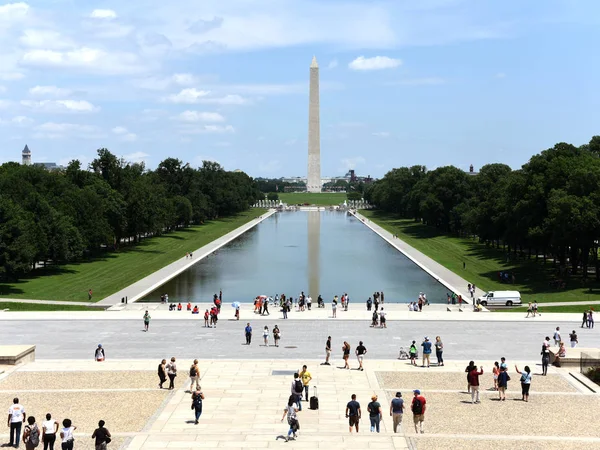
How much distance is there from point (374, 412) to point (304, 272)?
2004 inches

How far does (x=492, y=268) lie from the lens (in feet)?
238

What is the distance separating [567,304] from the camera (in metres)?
50.1

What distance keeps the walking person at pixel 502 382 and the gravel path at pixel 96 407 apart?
35.1 ft

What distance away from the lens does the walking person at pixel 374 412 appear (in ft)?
68.6

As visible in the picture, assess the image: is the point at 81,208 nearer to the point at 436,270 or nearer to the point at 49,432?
the point at 436,270

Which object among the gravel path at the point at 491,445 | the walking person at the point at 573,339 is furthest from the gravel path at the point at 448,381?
the walking person at the point at 573,339

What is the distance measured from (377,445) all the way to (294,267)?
5583cm

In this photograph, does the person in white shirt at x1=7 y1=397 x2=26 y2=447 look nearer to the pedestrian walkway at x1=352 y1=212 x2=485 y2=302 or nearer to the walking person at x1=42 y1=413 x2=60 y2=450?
the walking person at x1=42 y1=413 x2=60 y2=450

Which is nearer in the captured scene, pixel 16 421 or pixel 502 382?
pixel 16 421

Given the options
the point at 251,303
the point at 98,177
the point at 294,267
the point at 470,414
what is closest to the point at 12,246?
the point at 251,303

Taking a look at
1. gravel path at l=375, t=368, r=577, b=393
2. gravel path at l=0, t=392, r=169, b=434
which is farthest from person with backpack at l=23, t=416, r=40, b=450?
gravel path at l=375, t=368, r=577, b=393

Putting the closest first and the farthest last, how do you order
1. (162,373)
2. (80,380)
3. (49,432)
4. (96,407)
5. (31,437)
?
(31,437) < (49,432) < (96,407) < (162,373) < (80,380)

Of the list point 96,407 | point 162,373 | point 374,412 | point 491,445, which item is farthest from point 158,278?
point 491,445

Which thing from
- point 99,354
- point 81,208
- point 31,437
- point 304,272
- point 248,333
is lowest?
point 304,272
